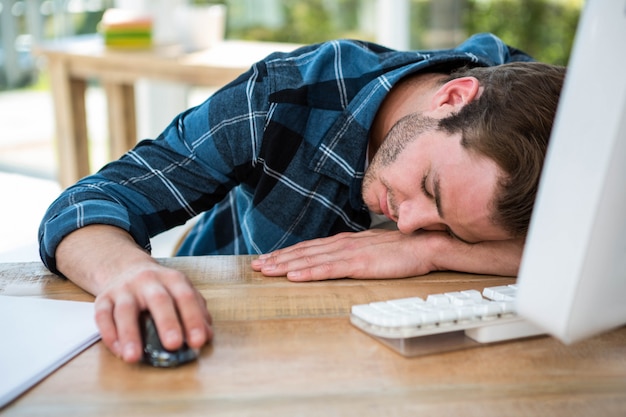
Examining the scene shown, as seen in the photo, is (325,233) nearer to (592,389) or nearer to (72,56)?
(592,389)

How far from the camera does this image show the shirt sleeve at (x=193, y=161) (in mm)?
1157

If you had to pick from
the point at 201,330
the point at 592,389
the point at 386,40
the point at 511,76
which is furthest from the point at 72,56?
the point at 592,389

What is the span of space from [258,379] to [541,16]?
3.25 metres

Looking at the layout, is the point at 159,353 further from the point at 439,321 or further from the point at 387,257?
the point at 387,257

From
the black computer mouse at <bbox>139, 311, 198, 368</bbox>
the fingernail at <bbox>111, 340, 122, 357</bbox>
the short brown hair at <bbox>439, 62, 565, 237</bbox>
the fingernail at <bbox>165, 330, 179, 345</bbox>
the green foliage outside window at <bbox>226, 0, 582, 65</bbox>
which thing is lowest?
the green foliage outside window at <bbox>226, 0, 582, 65</bbox>

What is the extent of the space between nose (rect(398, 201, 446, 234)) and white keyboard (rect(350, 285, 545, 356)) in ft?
0.93

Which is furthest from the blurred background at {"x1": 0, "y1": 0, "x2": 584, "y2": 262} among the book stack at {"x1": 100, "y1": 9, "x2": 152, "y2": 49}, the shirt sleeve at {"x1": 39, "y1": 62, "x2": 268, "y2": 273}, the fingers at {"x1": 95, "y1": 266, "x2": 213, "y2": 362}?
the fingers at {"x1": 95, "y1": 266, "x2": 213, "y2": 362}

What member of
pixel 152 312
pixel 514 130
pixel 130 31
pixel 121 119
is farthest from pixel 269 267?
pixel 121 119

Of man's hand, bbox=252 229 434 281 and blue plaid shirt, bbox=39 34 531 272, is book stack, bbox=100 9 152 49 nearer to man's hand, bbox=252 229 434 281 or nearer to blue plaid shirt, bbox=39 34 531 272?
blue plaid shirt, bbox=39 34 531 272

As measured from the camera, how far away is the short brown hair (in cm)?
101

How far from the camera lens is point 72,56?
2793 mm

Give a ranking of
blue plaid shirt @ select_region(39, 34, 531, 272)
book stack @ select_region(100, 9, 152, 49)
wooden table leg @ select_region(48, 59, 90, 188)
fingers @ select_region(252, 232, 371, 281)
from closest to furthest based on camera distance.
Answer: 1. fingers @ select_region(252, 232, 371, 281)
2. blue plaid shirt @ select_region(39, 34, 531, 272)
3. book stack @ select_region(100, 9, 152, 49)
4. wooden table leg @ select_region(48, 59, 90, 188)

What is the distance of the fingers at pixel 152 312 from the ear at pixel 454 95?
556 mm

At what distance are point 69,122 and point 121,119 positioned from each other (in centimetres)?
21
